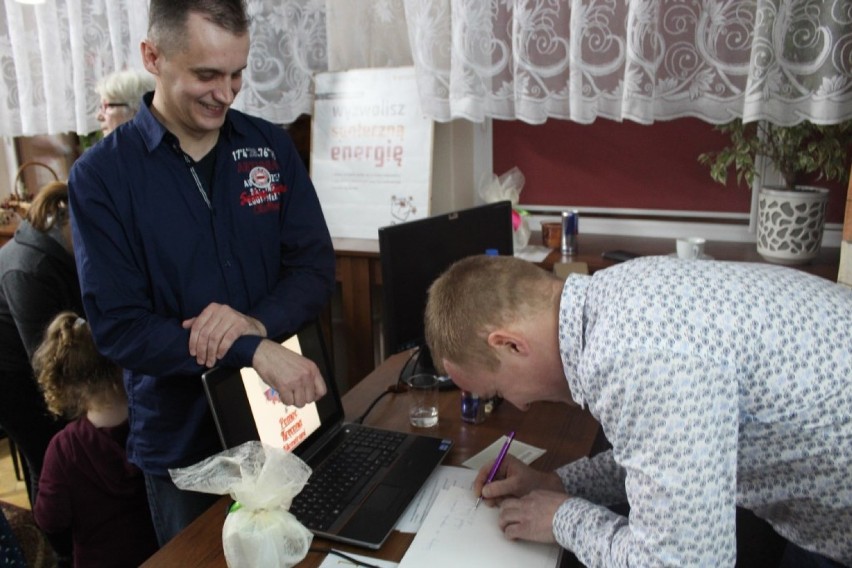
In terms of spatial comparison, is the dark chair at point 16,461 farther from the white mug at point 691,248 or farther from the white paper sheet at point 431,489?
the white mug at point 691,248

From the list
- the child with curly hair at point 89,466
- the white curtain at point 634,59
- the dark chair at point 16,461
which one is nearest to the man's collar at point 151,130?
A: the child with curly hair at point 89,466

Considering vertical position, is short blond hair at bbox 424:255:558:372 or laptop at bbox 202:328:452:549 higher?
short blond hair at bbox 424:255:558:372

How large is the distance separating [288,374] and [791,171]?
1.58m

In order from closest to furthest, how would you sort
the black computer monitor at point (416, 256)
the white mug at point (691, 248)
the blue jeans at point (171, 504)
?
the blue jeans at point (171, 504), the black computer monitor at point (416, 256), the white mug at point (691, 248)

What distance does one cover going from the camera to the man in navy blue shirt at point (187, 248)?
1.26m

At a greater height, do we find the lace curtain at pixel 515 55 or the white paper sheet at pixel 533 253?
the lace curtain at pixel 515 55

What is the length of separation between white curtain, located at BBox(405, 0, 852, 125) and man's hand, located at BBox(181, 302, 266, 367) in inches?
46.1

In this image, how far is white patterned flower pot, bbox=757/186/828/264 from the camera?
6.34ft

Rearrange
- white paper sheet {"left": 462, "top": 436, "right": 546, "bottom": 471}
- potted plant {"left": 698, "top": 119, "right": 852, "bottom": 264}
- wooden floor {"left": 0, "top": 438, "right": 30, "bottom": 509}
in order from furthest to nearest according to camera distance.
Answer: wooden floor {"left": 0, "top": 438, "right": 30, "bottom": 509} < potted plant {"left": 698, "top": 119, "right": 852, "bottom": 264} < white paper sheet {"left": 462, "top": 436, "right": 546, "bottom": 471}

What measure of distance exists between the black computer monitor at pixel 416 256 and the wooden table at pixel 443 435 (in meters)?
0.15

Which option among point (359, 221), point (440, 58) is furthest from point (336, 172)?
point (440, 58)

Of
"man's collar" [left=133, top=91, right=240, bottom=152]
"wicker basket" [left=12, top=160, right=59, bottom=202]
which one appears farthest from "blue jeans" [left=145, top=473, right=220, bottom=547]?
"wicker basket" [left=12, top=160, right=59, bottom=202]

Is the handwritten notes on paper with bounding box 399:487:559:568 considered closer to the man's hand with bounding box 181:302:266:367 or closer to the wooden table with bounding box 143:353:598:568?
the wooden table with bounding box 143:353:598:568

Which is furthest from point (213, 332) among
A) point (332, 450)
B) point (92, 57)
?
point (92, 57)
